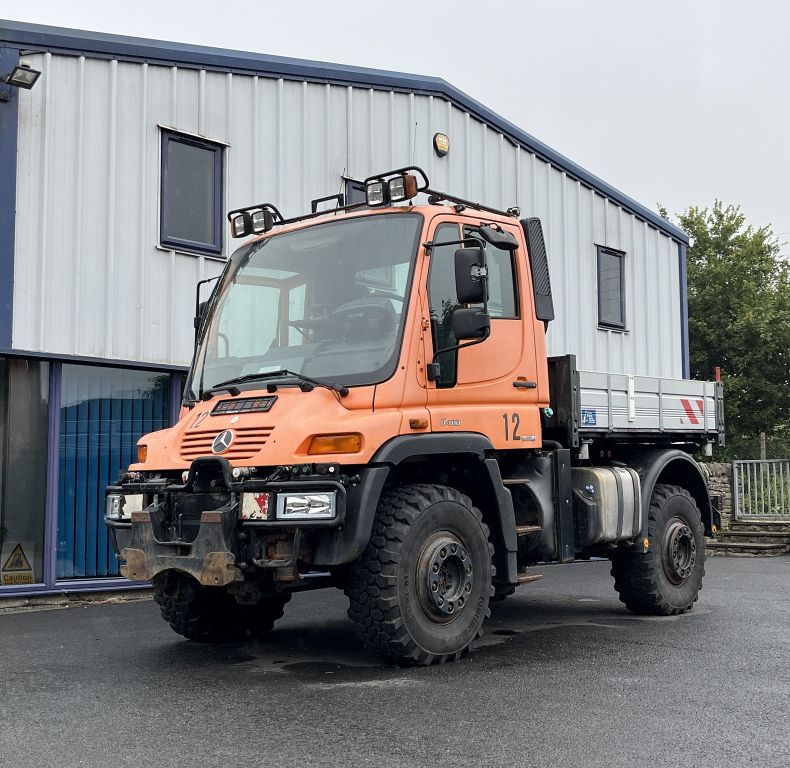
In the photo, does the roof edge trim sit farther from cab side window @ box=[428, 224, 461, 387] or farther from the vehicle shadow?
the vehicle shadow

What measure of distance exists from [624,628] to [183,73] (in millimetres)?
7966

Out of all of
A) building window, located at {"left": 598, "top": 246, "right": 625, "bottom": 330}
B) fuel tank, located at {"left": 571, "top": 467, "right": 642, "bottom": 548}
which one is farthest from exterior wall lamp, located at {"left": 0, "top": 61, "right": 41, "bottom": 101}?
building window, located at {"left": 598, "top": 246, "right": 625, "bottom": 330}

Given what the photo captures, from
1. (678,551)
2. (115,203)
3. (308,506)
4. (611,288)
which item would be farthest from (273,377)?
(611,288)

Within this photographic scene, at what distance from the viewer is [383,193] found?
729cm

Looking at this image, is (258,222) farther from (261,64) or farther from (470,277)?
(261,64)

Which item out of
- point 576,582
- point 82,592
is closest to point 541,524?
point 576,582

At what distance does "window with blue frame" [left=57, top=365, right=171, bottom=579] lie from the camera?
1120 centimetres

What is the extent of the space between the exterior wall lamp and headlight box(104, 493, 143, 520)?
534 centimetres

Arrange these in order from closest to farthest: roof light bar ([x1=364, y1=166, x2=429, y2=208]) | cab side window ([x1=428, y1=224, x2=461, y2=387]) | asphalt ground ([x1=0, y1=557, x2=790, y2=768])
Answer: asphalt ground ([x1=0, y1=557, x2=790, y2=768]) < cab side window ([x1=428, y1=224, x2=461, y2=387]) < roof light bar ([x1=364, y1=166, x2=429, y2=208])

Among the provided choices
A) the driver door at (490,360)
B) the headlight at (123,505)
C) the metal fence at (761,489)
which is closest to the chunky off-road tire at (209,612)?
the headlight at (123,505)

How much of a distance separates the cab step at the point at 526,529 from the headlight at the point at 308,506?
76.9 inches

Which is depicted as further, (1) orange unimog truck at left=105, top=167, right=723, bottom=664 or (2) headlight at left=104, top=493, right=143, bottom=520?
(2) headlight at left=104, top=493, right=143, bottom=520

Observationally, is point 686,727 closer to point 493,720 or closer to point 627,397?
point 493,720

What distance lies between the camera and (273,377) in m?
6.88
